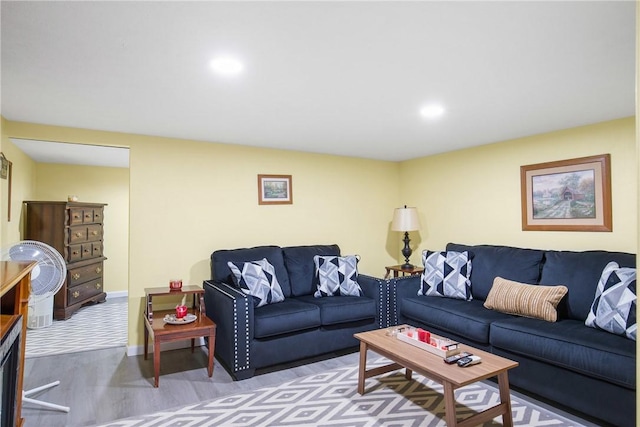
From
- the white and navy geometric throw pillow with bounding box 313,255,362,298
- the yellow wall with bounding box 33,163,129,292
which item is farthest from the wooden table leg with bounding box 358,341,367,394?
the yellow wall with bounding box 33,163,129,292

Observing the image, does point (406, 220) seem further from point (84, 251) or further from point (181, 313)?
point (84, 251)

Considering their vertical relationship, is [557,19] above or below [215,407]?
above

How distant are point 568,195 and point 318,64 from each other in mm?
2802

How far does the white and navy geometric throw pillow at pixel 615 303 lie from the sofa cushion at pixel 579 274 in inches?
6.8

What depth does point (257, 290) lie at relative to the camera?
135 inches

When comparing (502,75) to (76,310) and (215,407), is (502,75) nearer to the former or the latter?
(215,407)

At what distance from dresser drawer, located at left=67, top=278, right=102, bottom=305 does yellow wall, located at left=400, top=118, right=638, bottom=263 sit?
15.2 feet

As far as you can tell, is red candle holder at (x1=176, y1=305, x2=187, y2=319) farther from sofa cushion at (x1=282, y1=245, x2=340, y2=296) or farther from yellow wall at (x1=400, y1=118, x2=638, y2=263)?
yellow wall at (x1=400, y1=118, x2=638, y2=263)

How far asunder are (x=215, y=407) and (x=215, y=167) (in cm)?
239

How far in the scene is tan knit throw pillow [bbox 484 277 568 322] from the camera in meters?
2.89

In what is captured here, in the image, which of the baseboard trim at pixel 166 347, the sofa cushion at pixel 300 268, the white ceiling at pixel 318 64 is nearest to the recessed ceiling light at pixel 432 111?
the white ceiling at pixel 318 64

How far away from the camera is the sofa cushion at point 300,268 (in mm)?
4012

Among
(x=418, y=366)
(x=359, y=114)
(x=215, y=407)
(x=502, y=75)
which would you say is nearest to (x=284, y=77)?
(x=359, y=114)

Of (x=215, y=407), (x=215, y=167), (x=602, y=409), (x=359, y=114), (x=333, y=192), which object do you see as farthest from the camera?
(x=333, y=192)
